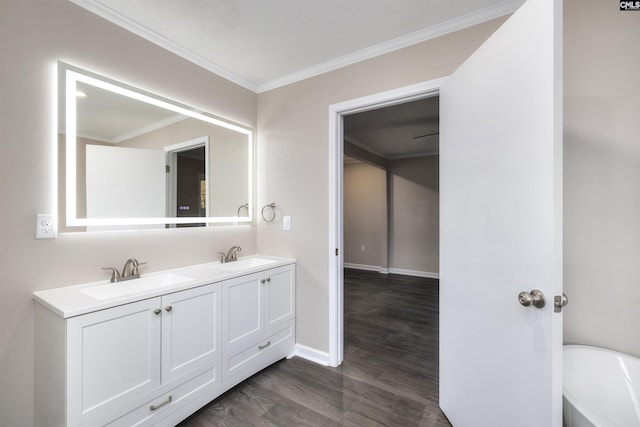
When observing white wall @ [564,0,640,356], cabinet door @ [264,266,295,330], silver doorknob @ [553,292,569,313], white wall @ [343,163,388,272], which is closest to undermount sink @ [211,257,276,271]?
cabinet door @ [264,266,295,330]

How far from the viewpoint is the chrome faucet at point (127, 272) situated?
5.53ft

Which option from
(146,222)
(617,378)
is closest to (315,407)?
(617,378)

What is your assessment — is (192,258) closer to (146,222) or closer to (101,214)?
(146,222)

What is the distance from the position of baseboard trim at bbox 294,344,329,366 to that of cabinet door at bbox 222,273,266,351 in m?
0.50

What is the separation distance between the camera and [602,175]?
138 cm

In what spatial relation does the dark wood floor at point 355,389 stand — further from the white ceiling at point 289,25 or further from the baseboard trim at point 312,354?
the white ceiling at point 289,25

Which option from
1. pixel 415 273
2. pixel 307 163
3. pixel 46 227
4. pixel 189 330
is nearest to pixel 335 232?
pixel 307 163

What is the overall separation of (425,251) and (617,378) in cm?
442

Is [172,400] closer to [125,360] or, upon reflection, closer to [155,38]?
[125,360]

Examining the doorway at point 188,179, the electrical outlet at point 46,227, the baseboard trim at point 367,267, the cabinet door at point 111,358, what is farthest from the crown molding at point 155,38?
the baseboard trim at point 367,267

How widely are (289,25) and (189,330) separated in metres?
2.09

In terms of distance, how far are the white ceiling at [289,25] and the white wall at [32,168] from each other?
208mm

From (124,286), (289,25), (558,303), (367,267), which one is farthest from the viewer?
(367,267)

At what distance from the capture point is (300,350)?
243 cm
